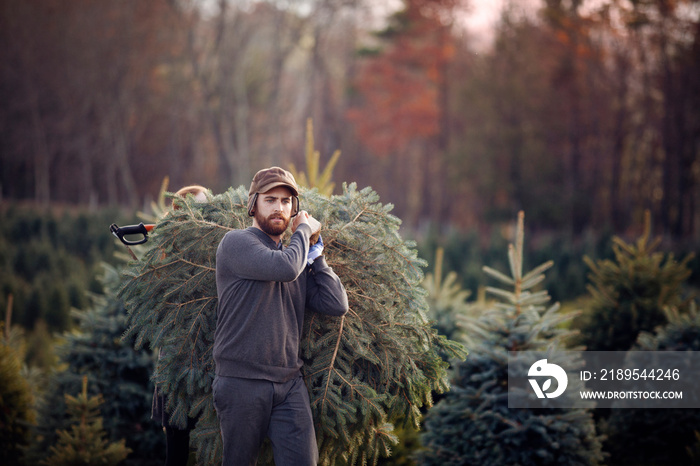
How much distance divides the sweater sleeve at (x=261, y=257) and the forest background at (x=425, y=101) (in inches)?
695

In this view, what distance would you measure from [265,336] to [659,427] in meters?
4.68

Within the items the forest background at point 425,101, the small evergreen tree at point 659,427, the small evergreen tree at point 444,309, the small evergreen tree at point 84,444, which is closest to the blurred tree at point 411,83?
the forest background at point 425,101

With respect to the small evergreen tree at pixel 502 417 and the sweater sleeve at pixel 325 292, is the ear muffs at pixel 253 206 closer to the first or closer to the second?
the sweater sleeve at pixel 325 292

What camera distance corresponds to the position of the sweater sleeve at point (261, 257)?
332 centimetres

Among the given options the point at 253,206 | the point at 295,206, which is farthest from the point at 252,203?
the point at 295,206

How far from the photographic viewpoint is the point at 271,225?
141 inches

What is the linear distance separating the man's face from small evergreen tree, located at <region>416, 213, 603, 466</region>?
2.34 meters

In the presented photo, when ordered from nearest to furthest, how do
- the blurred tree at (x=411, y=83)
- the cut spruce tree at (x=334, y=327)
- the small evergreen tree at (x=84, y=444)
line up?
the cut spruce tree at (x=334, y=327)
the small evergreen tree at (x=84, y=444)
the blurred tree at (x=411, y=83)

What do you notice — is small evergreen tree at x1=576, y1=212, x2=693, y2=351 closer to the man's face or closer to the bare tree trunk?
the man's face

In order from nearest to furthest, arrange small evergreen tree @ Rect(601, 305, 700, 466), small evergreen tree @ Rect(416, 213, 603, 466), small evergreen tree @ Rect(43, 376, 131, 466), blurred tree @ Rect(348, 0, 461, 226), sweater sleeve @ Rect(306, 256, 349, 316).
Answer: sweater sleeve @ Rect(306, 256, 349, 316)
small evergreen tree @ Rect(416, 213, 603, 466)
small evergreen tree @ Rect(43, 376, 131, 466)
small evergreen tree @ Rect(601, 305, 700, 466)
blurred tree @ Rect(348, 0, 461, 226)

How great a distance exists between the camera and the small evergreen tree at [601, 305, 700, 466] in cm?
606

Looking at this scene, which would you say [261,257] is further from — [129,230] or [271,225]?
[129,230]

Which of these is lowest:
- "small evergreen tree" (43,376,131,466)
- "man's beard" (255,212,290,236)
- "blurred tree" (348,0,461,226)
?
"small evergreen tree" (43,376,131,466)

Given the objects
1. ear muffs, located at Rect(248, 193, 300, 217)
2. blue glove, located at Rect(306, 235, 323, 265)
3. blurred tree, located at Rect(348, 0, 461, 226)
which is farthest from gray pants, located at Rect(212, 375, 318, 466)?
blurred tree, located at Rect(348, 0, 461, 226)
